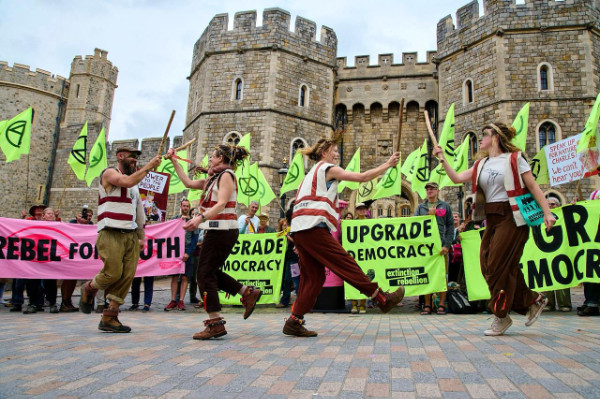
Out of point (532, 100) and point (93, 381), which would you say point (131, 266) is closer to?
point (93, 381)

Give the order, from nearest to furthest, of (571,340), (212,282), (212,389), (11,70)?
(212,389)
(571,340)
(212,282)
(11,70)

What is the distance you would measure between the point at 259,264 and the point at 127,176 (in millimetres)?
3749

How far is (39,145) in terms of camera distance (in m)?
26.9

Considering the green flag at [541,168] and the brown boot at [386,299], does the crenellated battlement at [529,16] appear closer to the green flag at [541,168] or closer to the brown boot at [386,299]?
the green flag at [541,168]

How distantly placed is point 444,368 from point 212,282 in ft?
7.19

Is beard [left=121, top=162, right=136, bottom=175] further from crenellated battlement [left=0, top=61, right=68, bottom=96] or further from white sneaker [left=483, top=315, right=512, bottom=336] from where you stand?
crenellated battlement [left=0, top=61, right=68, bottom=96]

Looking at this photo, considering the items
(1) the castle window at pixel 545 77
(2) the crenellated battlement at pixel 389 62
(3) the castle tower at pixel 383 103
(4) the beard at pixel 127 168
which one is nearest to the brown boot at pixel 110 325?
(4) the beard at pixel 127 168

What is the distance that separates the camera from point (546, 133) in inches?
648

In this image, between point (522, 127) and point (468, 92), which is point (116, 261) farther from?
point (468, 92)

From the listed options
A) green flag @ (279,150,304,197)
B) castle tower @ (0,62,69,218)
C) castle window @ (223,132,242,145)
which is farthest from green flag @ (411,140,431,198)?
castle tower @ (0,62,69,218)

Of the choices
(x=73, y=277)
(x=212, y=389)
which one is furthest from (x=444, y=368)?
(x=73, y=277)

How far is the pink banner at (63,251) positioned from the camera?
22.3 ft

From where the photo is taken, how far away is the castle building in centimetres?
1659

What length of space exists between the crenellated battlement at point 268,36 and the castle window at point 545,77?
30.4 ft
